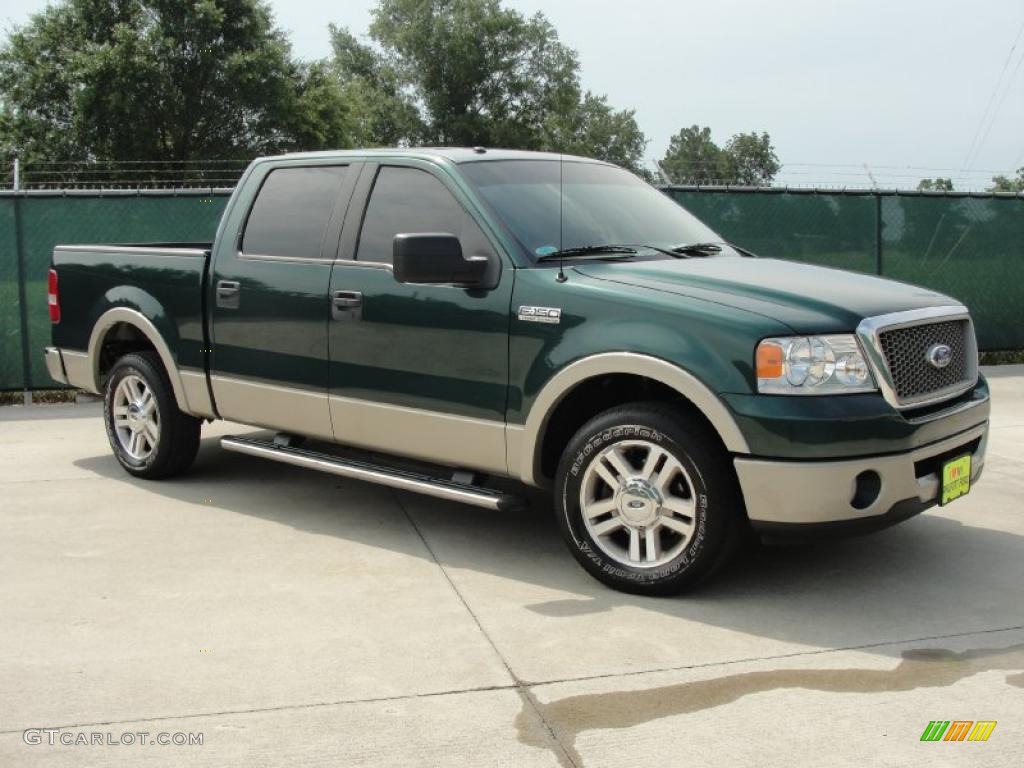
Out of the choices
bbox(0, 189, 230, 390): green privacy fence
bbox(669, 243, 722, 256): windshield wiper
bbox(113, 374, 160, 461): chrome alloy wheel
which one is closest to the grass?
bbox(0, 189, 230, 390): green privacy fence

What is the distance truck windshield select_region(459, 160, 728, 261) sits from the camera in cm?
554

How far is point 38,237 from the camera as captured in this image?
1048 centimetres

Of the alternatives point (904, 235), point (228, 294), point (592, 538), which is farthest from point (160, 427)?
point (904, 235)

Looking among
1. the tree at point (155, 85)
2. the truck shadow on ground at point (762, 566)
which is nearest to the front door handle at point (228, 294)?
the truck shadow on ground at point (762, 566)

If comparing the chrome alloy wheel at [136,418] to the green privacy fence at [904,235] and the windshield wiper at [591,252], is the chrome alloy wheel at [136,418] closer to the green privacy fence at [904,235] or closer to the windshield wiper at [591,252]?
the windshield wiper at [591,252]

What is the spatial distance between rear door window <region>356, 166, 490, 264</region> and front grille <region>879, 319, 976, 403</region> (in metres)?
1.94

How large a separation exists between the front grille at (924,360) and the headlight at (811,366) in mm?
167

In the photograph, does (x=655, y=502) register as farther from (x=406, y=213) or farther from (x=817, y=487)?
(x=406, y=213)

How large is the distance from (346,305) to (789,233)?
7163mm

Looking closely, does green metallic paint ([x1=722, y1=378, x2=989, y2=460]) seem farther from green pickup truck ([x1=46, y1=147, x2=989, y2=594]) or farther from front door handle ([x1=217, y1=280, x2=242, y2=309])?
front door handle ([x1=217, y1=280, x2=242, y2=309])

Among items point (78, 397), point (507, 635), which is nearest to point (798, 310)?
point (507, 635)

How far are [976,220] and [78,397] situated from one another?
9157 millimetres

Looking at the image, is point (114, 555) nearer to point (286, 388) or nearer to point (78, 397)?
point (286, 388)

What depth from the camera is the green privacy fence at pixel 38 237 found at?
10.4 metres
